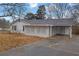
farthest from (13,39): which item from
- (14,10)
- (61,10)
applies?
(61,10)

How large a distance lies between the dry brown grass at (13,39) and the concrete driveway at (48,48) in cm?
5

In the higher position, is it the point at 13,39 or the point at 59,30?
the point at 59,30

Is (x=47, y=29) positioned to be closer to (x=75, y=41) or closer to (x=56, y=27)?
(x=56, y=27)

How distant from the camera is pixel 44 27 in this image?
2289mm

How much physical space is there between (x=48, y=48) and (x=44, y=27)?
0.82 feet

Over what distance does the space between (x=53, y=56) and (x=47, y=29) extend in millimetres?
320

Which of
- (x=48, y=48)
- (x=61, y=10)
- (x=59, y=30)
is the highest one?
(x=61, y=10)

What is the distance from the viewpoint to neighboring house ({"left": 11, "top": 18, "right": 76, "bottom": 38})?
7.38 feet

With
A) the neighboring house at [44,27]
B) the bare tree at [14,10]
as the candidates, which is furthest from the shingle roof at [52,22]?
the bare tree at [14,10]

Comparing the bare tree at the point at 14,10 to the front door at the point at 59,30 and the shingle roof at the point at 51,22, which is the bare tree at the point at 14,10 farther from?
the front door at the point at 59,30

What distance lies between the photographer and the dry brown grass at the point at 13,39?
2.27 meters

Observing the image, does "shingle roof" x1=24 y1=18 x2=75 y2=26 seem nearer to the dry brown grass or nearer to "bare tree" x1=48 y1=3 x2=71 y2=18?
"bare tree" x1=48 y1=3 x2=71 y2=18

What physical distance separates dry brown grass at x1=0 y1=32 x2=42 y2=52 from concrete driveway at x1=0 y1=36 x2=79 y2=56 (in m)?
0.05

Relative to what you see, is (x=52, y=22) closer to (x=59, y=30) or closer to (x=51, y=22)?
(x=51, y=22)
